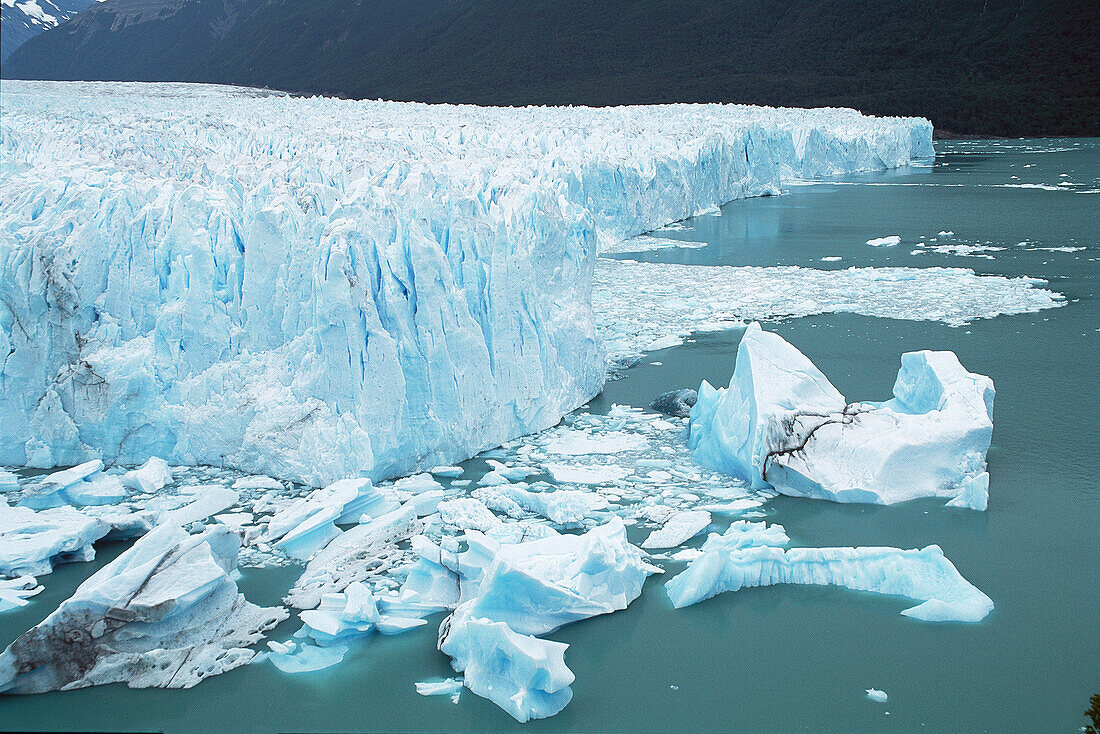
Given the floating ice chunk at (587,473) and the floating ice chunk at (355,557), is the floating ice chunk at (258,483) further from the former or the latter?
the floating ice chunk at (587,473)

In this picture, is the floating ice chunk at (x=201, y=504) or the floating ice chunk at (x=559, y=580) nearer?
the floating ice chunk at (x=559, y=580)

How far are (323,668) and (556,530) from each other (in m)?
1.20

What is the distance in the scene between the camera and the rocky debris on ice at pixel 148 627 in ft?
10.4

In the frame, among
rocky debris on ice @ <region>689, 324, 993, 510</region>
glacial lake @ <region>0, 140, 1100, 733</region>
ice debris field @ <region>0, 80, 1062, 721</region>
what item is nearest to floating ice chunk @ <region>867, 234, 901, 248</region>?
glacial lake @ <region>0, 140, 1100, 733</region>

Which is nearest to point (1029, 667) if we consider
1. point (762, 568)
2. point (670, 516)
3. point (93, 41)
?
point (762, 568)

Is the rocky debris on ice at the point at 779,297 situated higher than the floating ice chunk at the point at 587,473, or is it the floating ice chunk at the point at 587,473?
the rocky debris on ice at the point at 779,297

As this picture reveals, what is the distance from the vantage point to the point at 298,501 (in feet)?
14.0

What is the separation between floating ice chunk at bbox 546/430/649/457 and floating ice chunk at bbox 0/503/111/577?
85.8 inches

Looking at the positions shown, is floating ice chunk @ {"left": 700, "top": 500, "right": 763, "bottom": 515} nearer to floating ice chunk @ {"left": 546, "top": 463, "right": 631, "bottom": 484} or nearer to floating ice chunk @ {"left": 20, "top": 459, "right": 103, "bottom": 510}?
floating ice chunk @ {"left": 546, "top": 463, "right": 631, "bottom": 484}

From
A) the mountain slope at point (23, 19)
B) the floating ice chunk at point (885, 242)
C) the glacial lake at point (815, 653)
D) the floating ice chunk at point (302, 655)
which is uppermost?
the mountain slope at point (23, 19)

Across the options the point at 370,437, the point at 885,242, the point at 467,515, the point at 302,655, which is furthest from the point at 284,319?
the point at 885,242

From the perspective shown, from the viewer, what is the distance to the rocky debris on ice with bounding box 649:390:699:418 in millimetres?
5387

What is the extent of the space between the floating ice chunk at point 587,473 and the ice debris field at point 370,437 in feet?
0.08

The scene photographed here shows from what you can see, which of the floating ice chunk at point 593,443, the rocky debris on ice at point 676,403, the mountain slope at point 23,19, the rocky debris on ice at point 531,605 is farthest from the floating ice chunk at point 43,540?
the mountain slope at point 23,19
